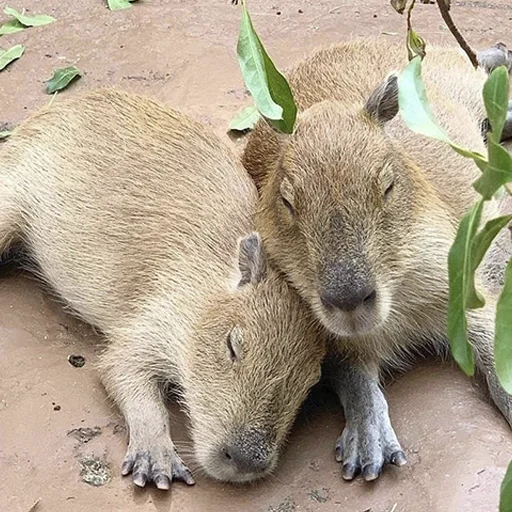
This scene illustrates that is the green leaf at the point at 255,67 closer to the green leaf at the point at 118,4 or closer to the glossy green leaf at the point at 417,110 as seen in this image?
the glossy green leaf at the point at 417,110

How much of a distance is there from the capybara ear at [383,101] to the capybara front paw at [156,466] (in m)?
1.47

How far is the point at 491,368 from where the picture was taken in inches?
165

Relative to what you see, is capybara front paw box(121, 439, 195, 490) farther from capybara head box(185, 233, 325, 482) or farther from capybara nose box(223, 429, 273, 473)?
capybara nose box(223, 429, 273, 473)

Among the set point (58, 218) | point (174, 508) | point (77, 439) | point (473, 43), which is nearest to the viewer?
point (174, 508)

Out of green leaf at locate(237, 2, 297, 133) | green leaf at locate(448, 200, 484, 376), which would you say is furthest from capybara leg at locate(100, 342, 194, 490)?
green leaf at locate(448, 200, 484, 376)

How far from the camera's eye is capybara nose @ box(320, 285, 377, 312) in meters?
3.58

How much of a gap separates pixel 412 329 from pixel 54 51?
3.34m

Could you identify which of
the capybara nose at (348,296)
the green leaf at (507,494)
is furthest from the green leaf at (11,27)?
the green leaf at (507,494)

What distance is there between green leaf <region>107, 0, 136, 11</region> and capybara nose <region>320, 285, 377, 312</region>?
Answer: 3.93 m

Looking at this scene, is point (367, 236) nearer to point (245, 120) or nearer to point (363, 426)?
point (363, 426)

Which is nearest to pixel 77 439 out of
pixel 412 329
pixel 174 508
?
pixel 174 508

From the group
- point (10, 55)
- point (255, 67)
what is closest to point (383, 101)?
point (255, 67)

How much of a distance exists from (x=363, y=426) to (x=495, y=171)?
7.12ft

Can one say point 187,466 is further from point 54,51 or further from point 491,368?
point 54,51
